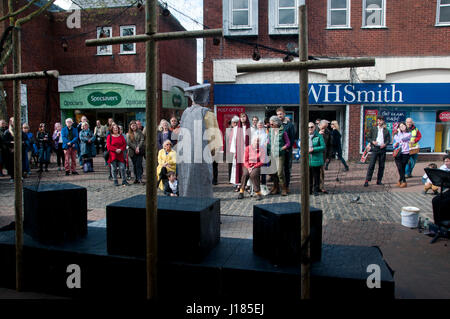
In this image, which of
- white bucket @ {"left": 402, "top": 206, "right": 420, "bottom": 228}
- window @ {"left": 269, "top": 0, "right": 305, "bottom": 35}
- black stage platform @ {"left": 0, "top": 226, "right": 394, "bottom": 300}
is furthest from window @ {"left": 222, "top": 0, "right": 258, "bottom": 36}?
black stage platform @ {"left": 0, "top": 226, "right": 394, "bottom": 300}

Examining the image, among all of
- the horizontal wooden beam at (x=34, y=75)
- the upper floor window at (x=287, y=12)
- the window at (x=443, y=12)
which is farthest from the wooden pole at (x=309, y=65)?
the window at (x=443, y=12)

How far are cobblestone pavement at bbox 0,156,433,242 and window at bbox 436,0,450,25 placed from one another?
660 centimetres

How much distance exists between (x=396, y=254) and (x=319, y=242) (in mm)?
2455

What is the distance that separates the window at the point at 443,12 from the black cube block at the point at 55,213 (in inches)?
647

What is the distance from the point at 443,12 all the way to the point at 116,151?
46.6 feet

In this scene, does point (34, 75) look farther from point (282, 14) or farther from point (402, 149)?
point (282, 14)

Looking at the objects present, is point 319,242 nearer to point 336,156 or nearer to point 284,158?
point 336,156

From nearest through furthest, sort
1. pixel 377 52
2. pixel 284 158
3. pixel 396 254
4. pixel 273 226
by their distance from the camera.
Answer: pixel 273 226
pixel 396 254
pixel 284 158
pixel 377 52

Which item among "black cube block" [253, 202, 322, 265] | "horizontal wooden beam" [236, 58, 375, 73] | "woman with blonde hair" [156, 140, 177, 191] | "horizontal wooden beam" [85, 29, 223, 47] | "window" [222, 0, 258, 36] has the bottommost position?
"black cube block" [253, 202, 322, 265]

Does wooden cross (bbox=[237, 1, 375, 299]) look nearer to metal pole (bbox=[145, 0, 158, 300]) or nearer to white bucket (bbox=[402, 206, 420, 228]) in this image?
metal pole (bbox=[145, 0, 158, 300])

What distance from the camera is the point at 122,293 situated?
320 centimetres

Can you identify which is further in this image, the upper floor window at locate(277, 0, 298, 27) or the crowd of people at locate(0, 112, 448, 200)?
the upper floor window at locate(277, 0, 298, 27)

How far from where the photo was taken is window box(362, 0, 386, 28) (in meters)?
15.1
